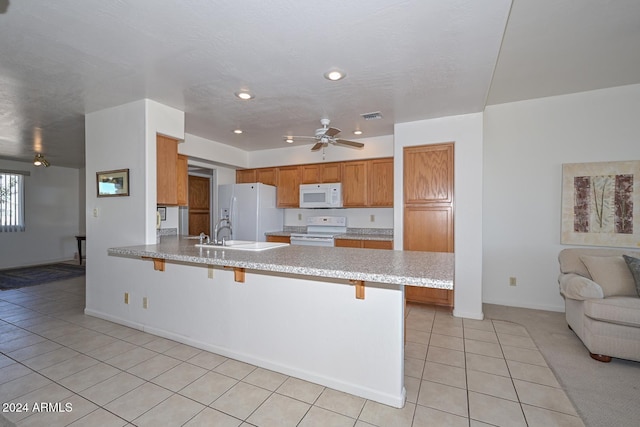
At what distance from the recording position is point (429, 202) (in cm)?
380

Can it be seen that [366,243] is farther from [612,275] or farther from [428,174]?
[612,275]

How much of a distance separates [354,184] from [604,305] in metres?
3.18

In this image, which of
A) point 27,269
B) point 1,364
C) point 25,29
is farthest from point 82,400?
point 27,269

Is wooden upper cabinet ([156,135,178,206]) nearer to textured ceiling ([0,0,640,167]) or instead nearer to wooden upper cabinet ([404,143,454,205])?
textured ceiling ([0,0,640,167])

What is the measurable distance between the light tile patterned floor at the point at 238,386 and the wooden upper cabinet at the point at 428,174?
63.0 inches

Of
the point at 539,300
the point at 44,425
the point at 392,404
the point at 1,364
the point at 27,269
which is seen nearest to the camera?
the point at 44,425

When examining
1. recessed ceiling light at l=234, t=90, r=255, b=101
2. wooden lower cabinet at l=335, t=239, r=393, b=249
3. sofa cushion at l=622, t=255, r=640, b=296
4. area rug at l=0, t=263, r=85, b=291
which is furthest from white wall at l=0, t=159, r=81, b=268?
sofa cushion at l=622, t=255, r=640, b=296

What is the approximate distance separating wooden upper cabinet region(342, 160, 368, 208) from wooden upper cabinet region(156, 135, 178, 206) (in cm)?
250

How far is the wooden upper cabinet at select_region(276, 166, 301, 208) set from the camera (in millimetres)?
5297

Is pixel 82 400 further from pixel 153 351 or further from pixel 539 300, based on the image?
pixel 539 300

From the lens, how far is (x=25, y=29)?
6.38ft

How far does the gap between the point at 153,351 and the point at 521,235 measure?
434 centimetres

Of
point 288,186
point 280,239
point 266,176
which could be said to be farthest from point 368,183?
point 266,176

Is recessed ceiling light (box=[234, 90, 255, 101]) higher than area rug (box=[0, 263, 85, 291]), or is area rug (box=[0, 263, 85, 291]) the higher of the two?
recessed ceiling light (box=[234, 90, 255, 101])
